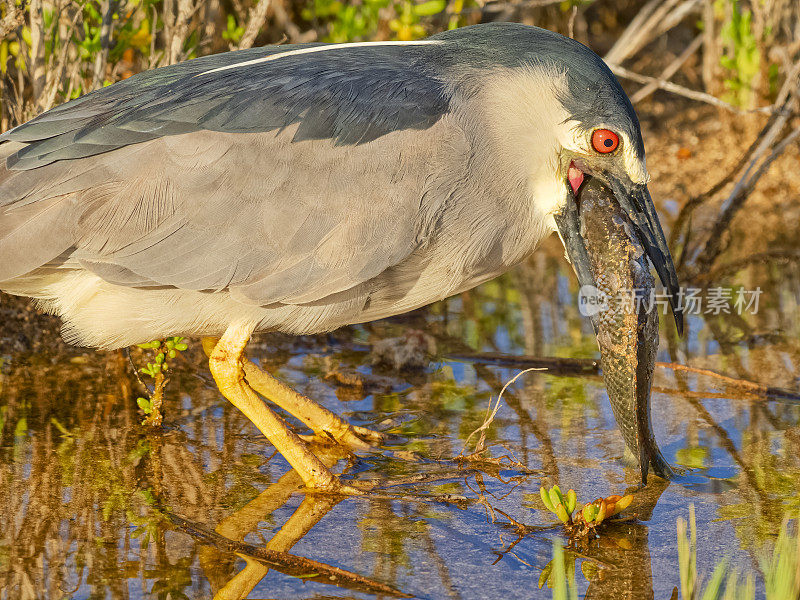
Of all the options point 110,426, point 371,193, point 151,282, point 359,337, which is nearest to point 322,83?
point 371,193

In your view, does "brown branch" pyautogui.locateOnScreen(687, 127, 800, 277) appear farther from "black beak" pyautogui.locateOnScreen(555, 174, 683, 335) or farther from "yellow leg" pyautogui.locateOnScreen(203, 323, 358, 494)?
"yellow leg" pyautogui.locateOnScreen(203, 323, 358, 494)

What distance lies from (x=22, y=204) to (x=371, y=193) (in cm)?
123

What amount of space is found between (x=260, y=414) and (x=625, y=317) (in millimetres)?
1384

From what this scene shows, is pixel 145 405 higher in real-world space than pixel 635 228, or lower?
lower

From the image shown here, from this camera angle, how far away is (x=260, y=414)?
382cm

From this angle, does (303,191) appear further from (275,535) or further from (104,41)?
(104,41)

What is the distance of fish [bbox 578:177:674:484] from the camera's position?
360 centimetres

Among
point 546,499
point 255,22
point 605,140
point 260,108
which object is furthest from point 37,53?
point 546,499

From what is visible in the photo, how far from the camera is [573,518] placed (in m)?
3.39

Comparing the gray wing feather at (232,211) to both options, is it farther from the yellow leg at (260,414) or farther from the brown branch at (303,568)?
the brown branch at (303,568)

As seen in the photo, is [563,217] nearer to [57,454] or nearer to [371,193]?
[371,193]

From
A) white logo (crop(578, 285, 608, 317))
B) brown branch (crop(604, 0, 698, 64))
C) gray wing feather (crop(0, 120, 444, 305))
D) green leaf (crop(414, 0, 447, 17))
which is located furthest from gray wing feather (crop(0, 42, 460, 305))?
brown branch (crop(604, 0, 698, 64))

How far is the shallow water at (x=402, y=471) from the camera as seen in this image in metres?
3.02

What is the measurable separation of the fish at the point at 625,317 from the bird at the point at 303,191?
67 mm
